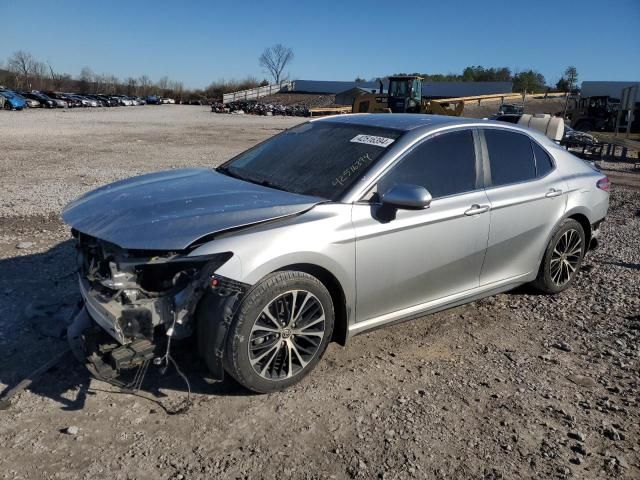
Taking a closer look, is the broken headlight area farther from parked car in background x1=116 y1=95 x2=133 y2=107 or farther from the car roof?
parked car in background x1=116 y1=95 x2=133 y2=107

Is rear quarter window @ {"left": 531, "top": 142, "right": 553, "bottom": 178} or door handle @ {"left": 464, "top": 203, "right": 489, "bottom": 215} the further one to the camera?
rear quarter window @ {"left": 531, "top": 142, "right": 553, "bottom": 178}

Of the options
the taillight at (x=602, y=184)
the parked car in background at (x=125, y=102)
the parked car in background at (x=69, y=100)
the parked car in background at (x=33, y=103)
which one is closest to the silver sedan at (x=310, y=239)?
the taillight at (x=602, y=184)

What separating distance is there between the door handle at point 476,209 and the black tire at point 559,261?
108 centimetres

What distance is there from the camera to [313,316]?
3.45 meters

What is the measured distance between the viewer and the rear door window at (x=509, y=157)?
4.43 meters

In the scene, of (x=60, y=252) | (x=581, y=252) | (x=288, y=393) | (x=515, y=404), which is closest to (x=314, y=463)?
(x=288, y=393)

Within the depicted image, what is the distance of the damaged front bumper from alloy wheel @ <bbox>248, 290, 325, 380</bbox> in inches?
9.8

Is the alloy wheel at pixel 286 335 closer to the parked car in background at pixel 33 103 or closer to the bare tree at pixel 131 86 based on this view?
the parked car in background at pixel 33 103

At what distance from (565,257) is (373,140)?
7.94ft

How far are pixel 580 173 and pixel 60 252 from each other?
17.6 ft

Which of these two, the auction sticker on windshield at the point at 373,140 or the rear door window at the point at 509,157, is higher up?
the auction sticker on windshield at the point at 373,140

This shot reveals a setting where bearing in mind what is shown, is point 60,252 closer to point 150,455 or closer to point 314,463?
point 150,455

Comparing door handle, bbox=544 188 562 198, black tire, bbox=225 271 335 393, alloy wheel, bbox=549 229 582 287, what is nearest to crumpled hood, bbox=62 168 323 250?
black tire, bbox=225 271 335 393

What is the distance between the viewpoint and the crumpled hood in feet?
10.1
